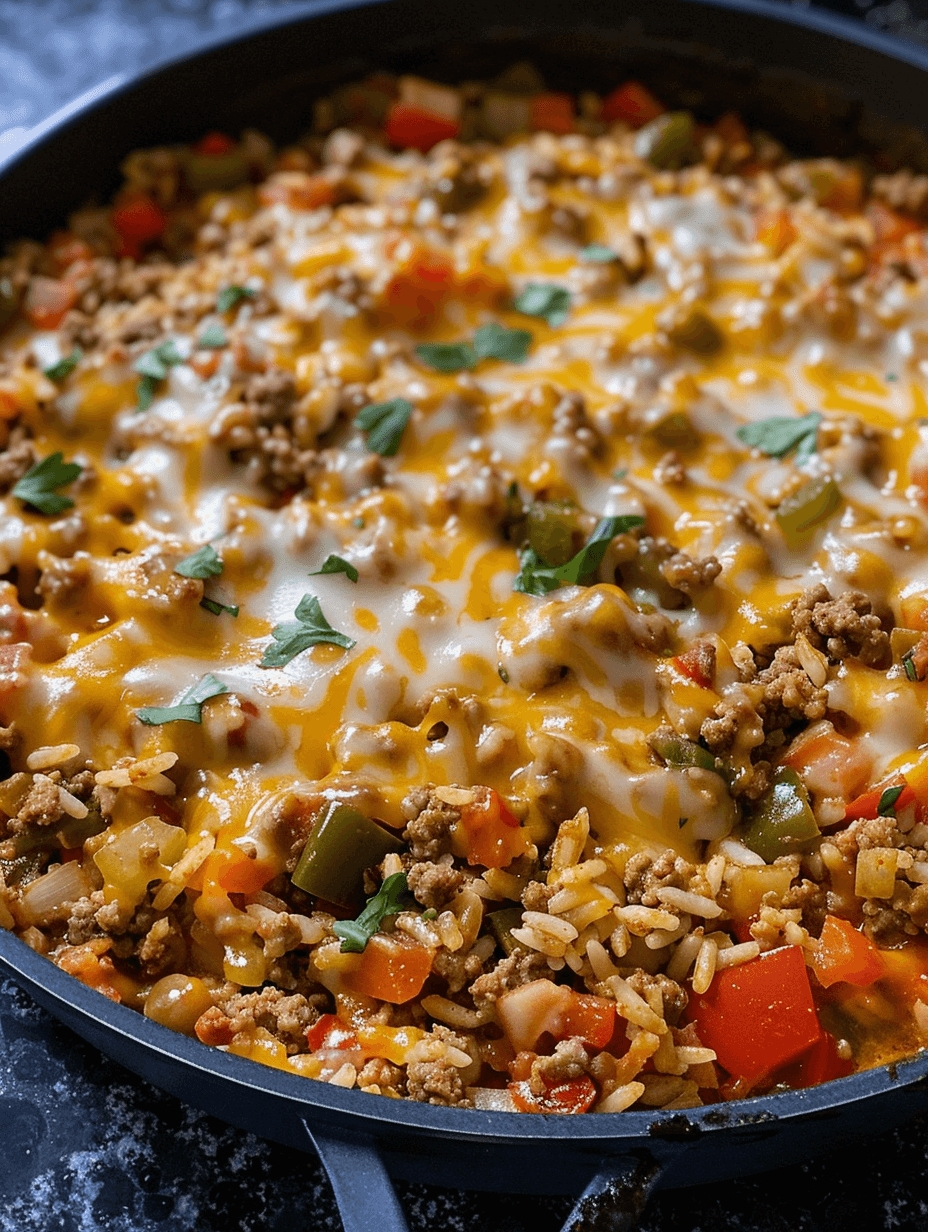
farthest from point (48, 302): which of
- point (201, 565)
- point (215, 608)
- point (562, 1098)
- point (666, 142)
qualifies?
point (562, 1098)

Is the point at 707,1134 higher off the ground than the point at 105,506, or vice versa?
the point at 105,506

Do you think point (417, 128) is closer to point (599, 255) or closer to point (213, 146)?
point (213, 146)

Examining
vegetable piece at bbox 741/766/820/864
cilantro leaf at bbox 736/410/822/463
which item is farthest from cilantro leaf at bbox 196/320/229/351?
vegetable piece at bbox 741/766/820/864

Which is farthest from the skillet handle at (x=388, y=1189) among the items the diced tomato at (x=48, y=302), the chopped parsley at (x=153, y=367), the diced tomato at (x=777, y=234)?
the diced tomato at (x=777, y=234)

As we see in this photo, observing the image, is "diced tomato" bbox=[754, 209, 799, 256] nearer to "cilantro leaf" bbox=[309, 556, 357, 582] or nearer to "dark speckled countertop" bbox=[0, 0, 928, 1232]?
"cilantro leaf" bbox=[309, 556, 357, 582]

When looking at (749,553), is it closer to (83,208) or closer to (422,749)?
(422,749)

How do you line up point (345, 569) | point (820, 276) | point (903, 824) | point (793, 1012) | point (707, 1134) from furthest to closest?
point (820, 276)
point (345, 569)
point (903, 824)
point (793, 1012)
point (707, 1134)

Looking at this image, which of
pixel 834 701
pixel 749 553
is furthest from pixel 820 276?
pixel 834 701
